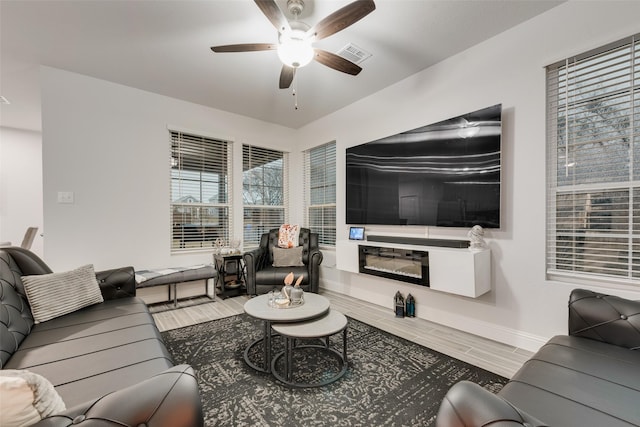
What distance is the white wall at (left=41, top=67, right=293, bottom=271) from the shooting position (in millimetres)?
3098

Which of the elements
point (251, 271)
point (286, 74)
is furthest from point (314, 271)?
point (286, 74)

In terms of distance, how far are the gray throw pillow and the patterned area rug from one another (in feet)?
4.62

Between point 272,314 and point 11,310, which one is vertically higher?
point 11,310

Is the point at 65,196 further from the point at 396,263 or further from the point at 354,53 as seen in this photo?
the point at 396,263

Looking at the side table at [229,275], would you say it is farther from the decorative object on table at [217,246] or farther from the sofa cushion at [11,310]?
the sofa cushion at [11,310]

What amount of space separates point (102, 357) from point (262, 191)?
3643 mm

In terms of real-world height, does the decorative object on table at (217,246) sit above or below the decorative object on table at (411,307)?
above

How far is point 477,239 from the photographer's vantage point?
2.52m

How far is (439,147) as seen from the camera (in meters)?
2.85

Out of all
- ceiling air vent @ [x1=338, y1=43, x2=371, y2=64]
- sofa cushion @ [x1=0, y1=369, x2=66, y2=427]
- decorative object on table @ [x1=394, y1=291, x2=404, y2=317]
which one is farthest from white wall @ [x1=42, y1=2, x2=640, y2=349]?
sofa cushion @ [x1=0, y1=369, x2=66, y2=427]

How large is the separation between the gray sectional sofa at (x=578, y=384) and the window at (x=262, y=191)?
4.04m

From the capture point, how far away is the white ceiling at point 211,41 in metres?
2.18

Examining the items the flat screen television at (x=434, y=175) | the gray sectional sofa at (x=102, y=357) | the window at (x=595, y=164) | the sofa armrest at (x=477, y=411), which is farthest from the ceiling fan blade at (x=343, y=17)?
the gray sectional sofa at (x=102, y=357)

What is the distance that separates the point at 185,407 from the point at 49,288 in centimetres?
187
